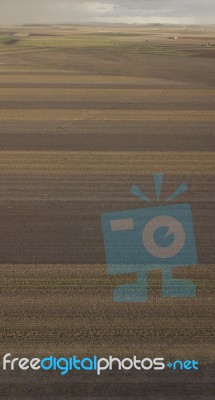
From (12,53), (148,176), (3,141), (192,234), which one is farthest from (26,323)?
(12,53)

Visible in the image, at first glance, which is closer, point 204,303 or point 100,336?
point 100,336

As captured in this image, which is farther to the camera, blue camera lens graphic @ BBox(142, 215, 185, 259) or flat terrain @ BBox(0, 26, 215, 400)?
blue camera lens graphic @ BBox(142, 215, 185, 259)

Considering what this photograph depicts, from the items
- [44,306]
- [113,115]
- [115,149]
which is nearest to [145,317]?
[44,306]

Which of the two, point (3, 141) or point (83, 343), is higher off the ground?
point (3, 141)

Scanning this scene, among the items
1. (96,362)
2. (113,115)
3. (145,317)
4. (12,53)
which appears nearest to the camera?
(96,362)

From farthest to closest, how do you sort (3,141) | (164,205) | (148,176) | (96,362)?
(3,141) < (148,176) < (164,205) < (96,362)

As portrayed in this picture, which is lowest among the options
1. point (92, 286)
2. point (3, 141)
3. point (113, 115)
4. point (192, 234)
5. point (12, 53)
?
point (92, 286)

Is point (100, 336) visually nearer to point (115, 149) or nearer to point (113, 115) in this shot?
point (115, 149)

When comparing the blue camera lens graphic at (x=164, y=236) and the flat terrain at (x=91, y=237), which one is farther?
the blue camera lens graphic at (x=164, y=236)
